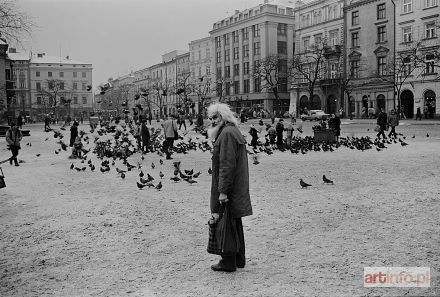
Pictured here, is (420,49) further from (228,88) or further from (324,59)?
(228,88)

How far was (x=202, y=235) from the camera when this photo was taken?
7098 millimetres

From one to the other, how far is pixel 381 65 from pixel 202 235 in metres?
53.7

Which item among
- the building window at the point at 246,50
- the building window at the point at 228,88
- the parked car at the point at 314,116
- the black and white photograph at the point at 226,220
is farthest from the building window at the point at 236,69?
the black and white photograph at the point at 226,220

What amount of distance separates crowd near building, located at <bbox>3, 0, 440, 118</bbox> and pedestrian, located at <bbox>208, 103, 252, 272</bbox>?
22.1 metres

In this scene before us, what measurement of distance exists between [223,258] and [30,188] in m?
7.76

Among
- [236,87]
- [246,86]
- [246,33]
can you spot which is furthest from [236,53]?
[246,86]

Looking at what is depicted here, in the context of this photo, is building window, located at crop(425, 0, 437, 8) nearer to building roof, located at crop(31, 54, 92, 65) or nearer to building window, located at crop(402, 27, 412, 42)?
building window, located at crop(402, 27, 412, 42)

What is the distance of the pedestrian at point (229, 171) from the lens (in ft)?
16.9

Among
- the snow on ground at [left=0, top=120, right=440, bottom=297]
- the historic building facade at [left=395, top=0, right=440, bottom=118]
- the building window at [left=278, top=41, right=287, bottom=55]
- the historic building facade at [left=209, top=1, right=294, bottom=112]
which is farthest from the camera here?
the building window at [left=278, top=41, right=287, bottom=55]

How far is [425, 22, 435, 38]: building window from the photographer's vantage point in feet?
162

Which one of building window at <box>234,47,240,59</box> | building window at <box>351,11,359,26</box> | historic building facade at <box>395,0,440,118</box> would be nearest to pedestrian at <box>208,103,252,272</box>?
historic building facade at <box>395,0,440,118</box>

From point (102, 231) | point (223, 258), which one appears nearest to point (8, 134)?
point (102, 231)

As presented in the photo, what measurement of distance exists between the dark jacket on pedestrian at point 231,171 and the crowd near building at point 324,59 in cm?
2209

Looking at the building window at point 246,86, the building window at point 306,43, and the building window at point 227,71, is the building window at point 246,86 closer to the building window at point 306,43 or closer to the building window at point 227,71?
the building window at point 227,71
